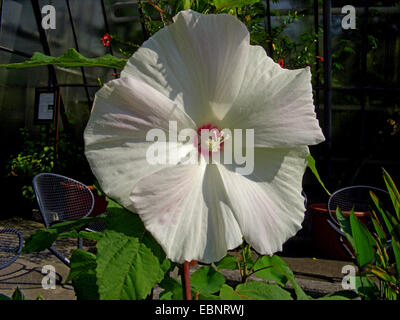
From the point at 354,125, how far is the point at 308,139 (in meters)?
5.00

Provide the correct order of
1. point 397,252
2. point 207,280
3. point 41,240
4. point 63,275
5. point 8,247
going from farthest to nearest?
1. point 63,275
2. point 8,247
3. point 207,280
4. point 397,252
5. point 41,240

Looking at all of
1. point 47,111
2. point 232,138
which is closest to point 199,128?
point 232,138

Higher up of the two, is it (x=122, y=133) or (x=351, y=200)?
(x=122, y=133)

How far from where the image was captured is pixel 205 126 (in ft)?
1.13

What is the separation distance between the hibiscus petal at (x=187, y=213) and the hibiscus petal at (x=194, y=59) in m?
0.06

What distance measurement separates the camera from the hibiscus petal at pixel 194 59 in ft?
1.00

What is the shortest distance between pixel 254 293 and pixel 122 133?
0.33 meters

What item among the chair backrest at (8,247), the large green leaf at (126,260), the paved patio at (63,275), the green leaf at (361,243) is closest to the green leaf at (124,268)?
the large green leaf at (126,260)

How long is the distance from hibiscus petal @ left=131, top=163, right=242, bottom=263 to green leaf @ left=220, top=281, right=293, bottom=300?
22cm

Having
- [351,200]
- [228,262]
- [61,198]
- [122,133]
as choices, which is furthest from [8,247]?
[351,200]

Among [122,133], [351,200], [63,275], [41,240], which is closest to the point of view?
[122,133]

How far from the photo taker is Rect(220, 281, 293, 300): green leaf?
0.50 meters

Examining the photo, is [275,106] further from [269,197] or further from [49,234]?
[49,234]
